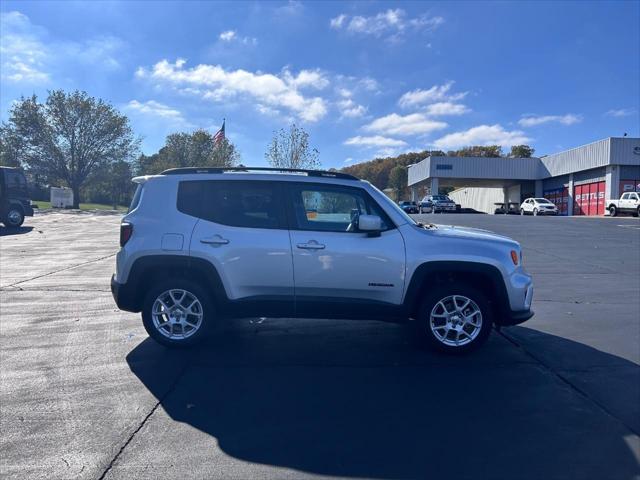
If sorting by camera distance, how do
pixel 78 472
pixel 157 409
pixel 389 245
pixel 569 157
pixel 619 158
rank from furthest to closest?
pixel 569 157, pixel 619 158, pixel 389 245, pixel 157 409, pixel 78 472

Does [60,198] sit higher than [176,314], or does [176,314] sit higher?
[60,198]

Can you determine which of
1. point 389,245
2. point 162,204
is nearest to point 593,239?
point 389,245

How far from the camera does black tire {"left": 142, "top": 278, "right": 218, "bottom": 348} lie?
5777 millimetres

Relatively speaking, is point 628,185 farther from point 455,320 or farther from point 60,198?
point 60,198

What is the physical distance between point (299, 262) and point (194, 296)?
1.19m

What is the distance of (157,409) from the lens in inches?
174

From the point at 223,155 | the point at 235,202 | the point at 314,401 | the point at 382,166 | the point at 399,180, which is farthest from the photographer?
the point at 382,166

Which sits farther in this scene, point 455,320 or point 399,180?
point 399,180

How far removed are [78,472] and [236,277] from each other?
257 centimetres

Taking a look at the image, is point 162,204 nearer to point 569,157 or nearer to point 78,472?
point 78,472

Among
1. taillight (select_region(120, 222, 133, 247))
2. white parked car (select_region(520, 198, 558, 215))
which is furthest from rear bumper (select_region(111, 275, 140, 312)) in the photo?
white parked car (select_region(520, 198, 558, 215))

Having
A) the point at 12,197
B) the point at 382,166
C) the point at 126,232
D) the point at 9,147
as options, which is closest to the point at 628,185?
the point at 12,197

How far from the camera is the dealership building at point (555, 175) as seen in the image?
1724 inches

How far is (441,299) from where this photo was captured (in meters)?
5.72
